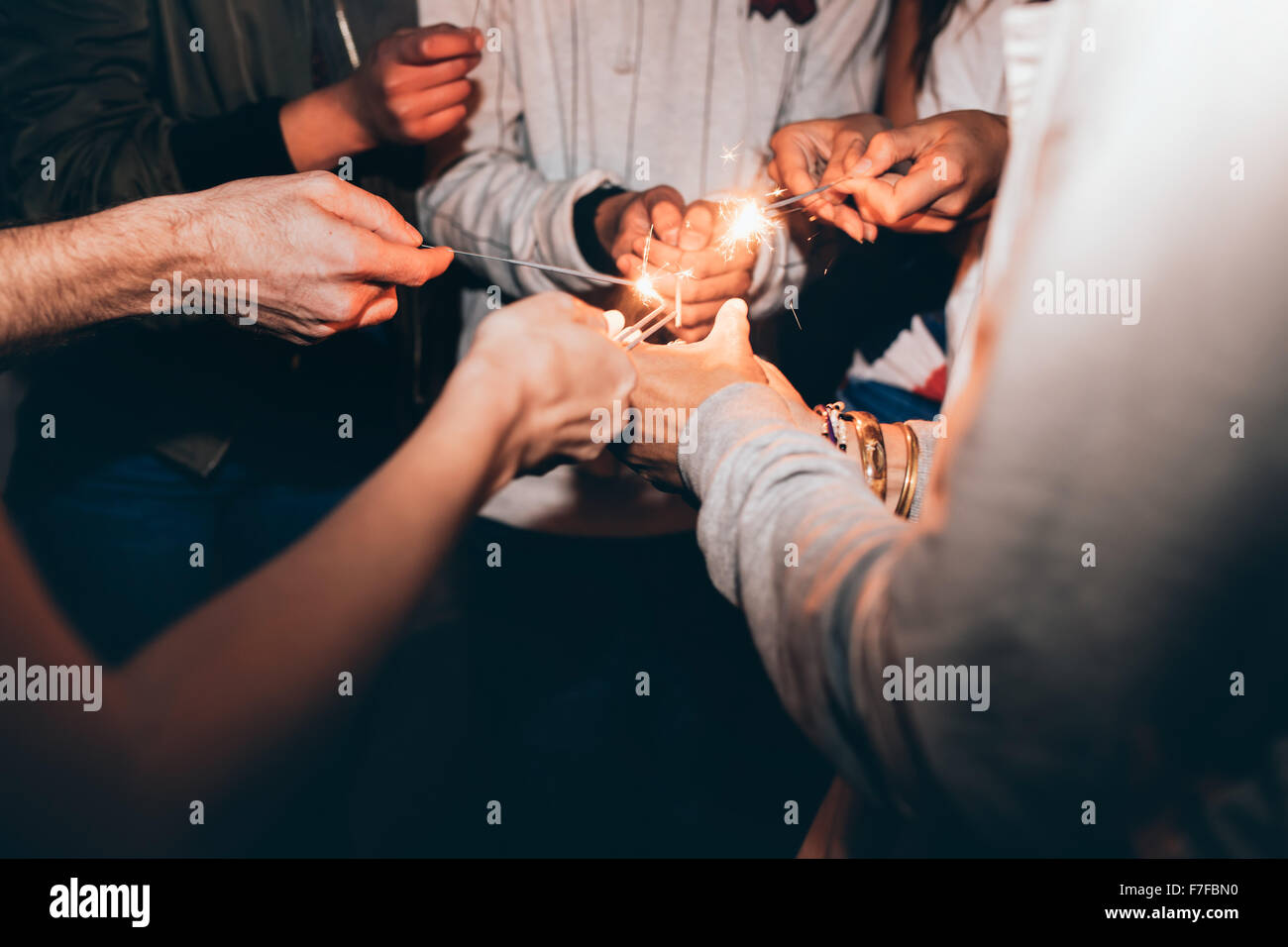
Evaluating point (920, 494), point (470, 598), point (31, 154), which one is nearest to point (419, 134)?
point (31, 154)

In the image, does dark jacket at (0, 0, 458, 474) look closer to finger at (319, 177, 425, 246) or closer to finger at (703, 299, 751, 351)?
finger at (319, 177, 425, 246)

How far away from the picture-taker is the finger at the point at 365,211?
1352mm

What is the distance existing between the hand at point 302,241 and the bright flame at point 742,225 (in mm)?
804

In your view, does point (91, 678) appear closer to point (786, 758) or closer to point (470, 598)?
point (470, 598)

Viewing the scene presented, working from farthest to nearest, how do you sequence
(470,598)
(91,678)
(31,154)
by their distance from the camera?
1. (470,598)
2. (31,154)
3. (91,678)

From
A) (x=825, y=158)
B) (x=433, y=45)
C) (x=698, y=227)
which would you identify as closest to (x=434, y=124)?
(x=433, y=45)

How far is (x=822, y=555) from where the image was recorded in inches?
29.1

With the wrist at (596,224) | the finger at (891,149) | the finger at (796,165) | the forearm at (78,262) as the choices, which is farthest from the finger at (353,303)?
the finger at (891,149)

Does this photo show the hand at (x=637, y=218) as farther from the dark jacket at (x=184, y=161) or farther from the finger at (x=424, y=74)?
the dark jacket at (x=184, y=161)

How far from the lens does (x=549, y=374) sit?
116cm

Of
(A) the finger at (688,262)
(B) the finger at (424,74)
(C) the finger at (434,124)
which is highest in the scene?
(B) the finger at (424,74)

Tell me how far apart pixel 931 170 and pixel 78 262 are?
1.89m

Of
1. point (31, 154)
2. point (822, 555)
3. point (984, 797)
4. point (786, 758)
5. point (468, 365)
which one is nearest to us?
point (984, 797)

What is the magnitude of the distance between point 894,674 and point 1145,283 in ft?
1.32
